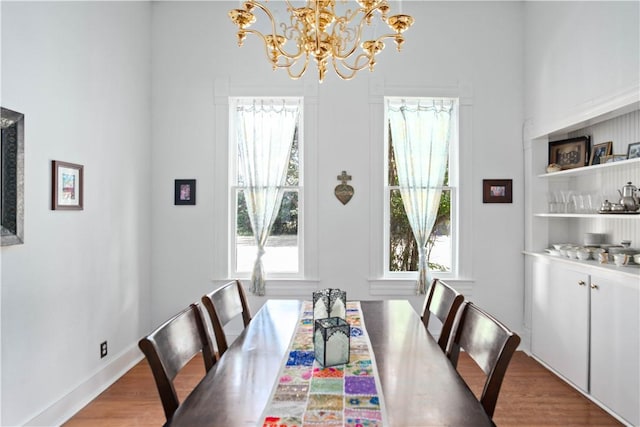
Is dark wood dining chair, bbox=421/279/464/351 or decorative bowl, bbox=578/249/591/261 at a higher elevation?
decorative bowl, bbox=578/249/591/261

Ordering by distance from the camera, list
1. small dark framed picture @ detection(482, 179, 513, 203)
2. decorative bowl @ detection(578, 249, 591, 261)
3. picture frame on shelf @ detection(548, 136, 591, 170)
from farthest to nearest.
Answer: small dark framed picture @ detection(482, 179, 513, 203)
picture frame on shelf @ detection(548, 136, 591, 170)
decorative bowl @ detection(578, 249, 591, 261)

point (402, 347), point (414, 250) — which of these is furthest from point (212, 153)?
point (402, 347)

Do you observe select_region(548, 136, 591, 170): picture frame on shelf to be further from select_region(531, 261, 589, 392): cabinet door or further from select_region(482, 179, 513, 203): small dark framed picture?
select_region(531, 261, 589, 392): cabinet door

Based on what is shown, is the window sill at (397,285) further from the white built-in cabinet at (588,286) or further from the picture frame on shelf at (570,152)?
the picture frame on shelf at (570,152)

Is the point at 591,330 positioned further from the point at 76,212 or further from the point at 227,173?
the point at 76,212

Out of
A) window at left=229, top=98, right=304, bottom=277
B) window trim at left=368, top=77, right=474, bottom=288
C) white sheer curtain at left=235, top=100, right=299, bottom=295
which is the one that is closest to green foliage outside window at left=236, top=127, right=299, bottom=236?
window at left=229, top=98, right=304, bottom=277

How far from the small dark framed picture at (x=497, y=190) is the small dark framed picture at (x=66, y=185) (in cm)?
338

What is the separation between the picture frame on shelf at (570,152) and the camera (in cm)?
302

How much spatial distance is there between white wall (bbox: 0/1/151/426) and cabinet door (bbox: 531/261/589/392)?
357cm

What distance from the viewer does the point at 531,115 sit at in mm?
3396

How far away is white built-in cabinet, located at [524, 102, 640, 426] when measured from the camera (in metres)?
2.32

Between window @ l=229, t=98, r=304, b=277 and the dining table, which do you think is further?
window @ l=229, t=98, r=304, b=277

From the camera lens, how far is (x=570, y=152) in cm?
316

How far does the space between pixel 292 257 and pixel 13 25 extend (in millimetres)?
2603
